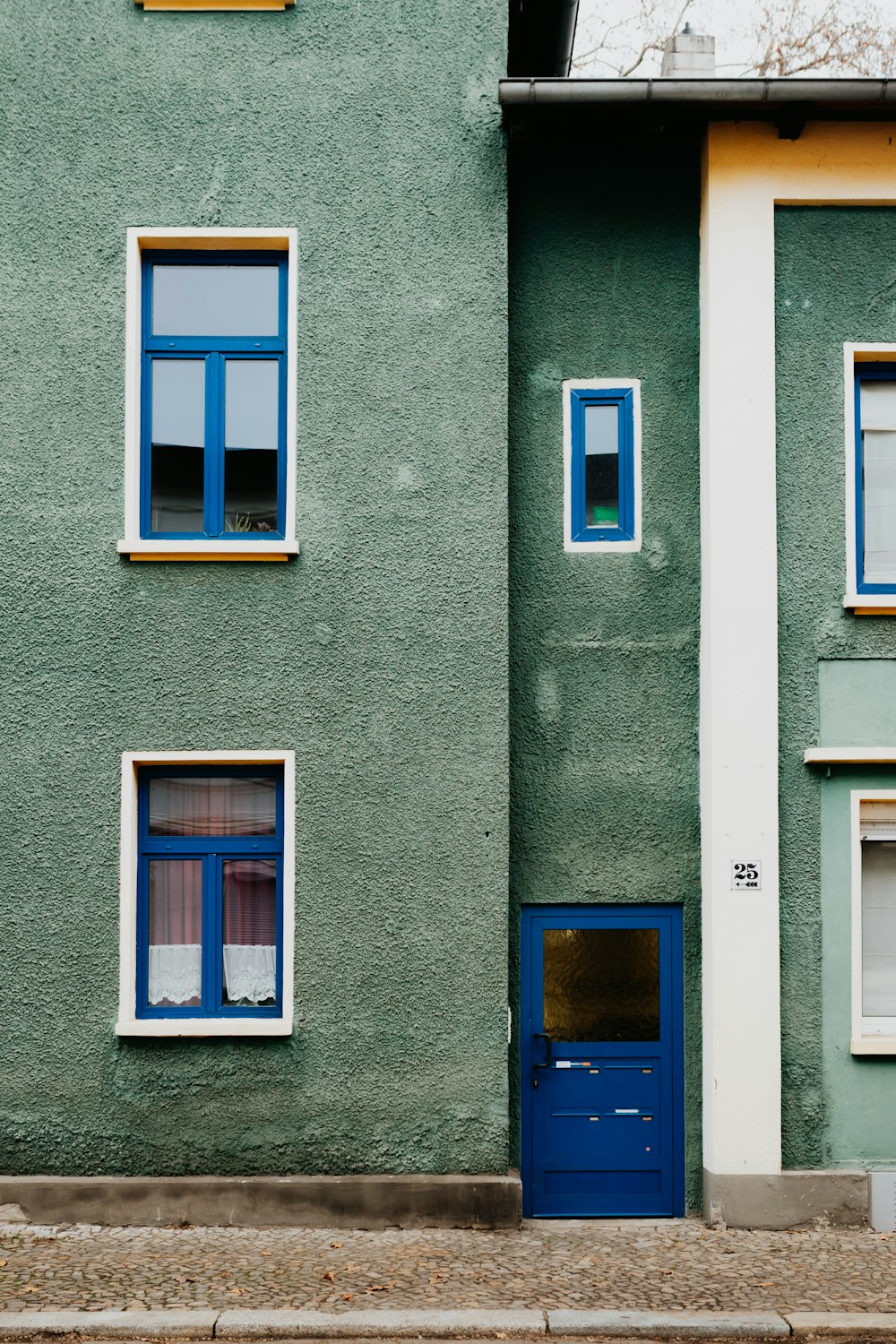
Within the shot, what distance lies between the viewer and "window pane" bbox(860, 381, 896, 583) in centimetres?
882

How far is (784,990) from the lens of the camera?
8.42 meters

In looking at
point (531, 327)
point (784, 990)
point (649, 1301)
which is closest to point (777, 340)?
point (531, 327)

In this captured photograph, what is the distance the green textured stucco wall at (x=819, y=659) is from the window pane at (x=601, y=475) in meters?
1.12

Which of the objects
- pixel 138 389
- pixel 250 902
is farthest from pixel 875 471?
pixel 250 902

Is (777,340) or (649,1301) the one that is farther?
(777,340)

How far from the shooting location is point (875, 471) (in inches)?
350

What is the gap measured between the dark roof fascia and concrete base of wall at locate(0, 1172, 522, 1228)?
6991 mm

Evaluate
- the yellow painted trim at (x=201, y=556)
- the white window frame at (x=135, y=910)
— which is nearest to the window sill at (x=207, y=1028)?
the white window frame at (x=135, y=910)

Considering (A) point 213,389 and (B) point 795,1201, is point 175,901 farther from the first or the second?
(B) point 795,1201

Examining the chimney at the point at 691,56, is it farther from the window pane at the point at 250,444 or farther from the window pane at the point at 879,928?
the window pane at the point at 879,928

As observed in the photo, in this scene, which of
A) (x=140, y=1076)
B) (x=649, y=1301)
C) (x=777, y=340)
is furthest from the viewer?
(x=777, y=340)

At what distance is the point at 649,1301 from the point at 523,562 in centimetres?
461

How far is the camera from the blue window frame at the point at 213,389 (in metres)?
8.64

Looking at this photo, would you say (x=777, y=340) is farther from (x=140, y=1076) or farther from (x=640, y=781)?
(x=140, y=1076)
